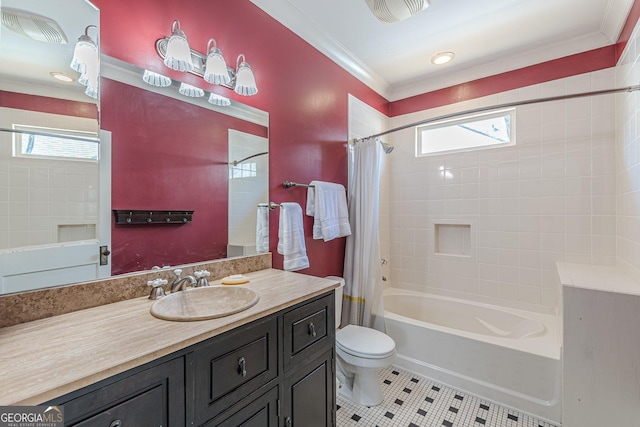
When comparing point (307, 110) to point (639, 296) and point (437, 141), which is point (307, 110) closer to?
point (437, 141)

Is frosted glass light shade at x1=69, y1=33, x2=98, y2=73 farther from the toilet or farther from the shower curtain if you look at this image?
the shower curtain

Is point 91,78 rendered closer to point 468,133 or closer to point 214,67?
point 214,67

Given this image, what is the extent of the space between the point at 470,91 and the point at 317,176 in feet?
5.85

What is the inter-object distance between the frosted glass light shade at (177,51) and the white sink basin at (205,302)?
105cm

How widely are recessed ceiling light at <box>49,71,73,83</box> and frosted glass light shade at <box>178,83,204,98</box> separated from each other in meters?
0.42

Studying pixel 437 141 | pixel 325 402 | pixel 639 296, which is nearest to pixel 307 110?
pixel 437 141

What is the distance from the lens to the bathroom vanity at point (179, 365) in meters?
0.63

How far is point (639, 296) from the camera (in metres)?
1.34

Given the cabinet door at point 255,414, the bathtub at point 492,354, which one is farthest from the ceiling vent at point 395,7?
the bathtub at point 492,354

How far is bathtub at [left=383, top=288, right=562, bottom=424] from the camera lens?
1.70 metres

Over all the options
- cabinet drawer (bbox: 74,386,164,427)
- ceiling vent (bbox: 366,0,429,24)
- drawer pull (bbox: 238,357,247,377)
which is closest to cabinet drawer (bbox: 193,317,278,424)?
drawer pull (bbox: 238,357,247,377)

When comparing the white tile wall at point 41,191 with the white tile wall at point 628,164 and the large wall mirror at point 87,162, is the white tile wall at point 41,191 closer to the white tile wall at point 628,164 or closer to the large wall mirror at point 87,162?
the large wall mirror at point 87,162

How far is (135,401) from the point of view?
2.28ft

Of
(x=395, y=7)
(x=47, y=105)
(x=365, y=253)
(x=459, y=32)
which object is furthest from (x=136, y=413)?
(x=459, y=32)
